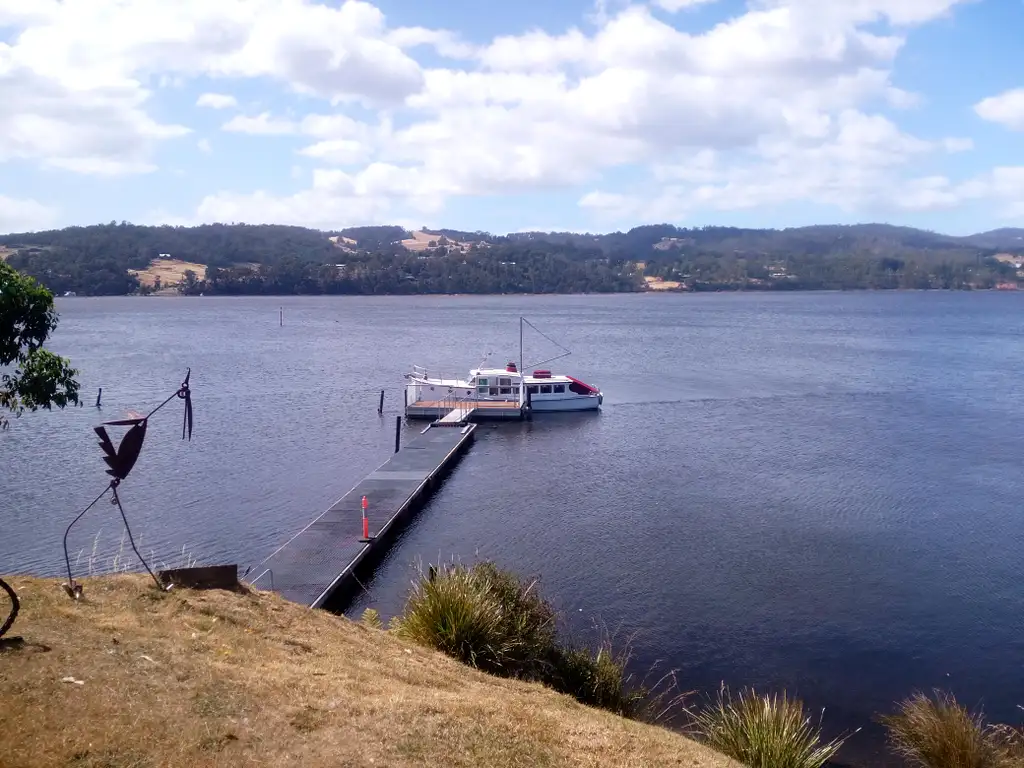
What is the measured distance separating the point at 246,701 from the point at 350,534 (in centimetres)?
1699

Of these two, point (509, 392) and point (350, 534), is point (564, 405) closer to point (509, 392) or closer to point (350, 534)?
point (509, 392)

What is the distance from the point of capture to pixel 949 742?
1327 cm

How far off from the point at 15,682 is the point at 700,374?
66398 millimetres

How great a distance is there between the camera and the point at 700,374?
72000 mm

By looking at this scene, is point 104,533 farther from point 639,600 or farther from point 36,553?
point 639,600

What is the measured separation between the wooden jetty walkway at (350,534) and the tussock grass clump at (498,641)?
264 inches

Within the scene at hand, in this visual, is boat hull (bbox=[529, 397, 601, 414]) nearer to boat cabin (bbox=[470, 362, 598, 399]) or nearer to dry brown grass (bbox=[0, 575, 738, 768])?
boat cabin (bbox=[470, 362, 598, 399])

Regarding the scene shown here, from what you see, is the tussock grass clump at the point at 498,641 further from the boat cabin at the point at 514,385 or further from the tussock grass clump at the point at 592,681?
the boat cabin at the point at 514,385

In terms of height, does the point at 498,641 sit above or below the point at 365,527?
above

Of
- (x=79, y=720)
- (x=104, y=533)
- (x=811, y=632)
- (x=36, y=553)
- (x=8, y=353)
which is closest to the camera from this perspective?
(x=79, y=720)

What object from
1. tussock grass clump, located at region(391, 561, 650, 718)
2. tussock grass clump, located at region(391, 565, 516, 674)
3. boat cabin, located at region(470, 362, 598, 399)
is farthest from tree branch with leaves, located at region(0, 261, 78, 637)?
boat cabin, located at region(470, 362, 598, 399)

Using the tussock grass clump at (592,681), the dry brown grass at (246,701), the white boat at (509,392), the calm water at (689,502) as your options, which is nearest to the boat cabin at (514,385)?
the white boat at (509,392)

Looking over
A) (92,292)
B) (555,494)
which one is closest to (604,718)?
(555,494)

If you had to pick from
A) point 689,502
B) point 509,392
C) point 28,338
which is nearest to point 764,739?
point 28,338
